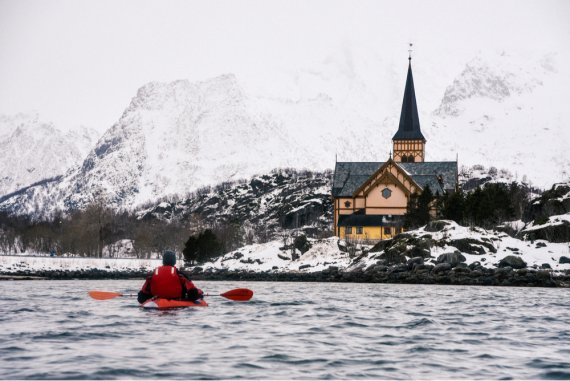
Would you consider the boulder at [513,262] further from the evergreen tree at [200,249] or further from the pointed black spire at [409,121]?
the pointed black spire at [409,121]

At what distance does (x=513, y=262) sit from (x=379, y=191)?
168 feet

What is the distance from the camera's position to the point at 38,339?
19062 mm

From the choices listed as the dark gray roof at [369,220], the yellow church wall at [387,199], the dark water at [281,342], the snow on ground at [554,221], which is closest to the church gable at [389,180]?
the yellow church wall at [387,199]

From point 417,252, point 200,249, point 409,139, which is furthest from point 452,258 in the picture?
point 409,139

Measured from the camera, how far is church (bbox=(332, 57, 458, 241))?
105 metres

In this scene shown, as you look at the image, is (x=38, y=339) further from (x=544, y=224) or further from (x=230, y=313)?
(x=544, y=224)

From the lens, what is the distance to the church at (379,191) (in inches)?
4124

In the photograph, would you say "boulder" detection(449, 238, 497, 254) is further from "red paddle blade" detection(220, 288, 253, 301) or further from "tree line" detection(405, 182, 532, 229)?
"red paddle blade" detection(220, 288, 253, 301)

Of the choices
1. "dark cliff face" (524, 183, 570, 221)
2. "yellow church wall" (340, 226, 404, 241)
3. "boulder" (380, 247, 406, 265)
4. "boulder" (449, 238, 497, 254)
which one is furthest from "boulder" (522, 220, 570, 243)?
"yellow church wall" (340, 226, 404, 241)

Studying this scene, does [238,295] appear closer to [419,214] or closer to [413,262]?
[413,262]

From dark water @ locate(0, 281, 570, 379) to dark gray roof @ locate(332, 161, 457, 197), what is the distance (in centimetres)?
8596

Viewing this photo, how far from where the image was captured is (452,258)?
63.5 meters

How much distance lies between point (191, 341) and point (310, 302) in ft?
53.2

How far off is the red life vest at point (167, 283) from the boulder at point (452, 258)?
4037 cm
